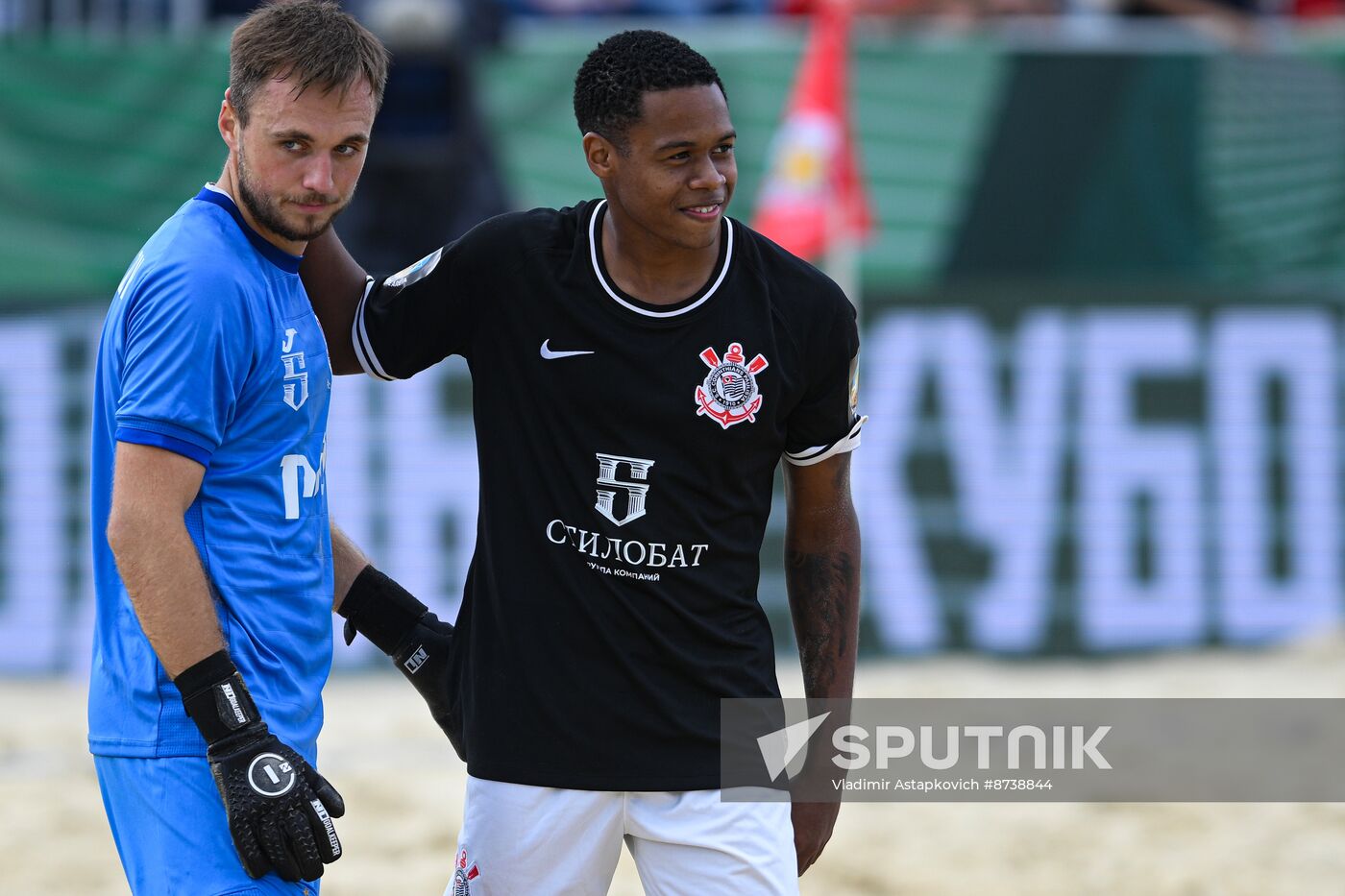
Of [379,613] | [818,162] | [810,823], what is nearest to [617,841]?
[810,823]

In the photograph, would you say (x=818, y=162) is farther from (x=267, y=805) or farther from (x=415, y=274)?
(x=267, y=805)

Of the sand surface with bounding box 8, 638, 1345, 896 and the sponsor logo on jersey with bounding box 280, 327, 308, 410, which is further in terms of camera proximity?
the sand surface with bounding box 8, 638, 1345, 896

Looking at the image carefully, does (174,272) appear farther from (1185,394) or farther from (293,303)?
(1185,394)

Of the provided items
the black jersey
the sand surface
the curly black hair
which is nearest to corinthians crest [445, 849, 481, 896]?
the black jersey

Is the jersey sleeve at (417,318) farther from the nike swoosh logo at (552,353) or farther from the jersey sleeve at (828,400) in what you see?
the jersey sleeve at (828,400)

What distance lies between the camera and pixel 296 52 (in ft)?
9.22

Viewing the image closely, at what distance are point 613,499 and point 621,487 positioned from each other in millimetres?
29

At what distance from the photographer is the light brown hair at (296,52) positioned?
9.23 ft

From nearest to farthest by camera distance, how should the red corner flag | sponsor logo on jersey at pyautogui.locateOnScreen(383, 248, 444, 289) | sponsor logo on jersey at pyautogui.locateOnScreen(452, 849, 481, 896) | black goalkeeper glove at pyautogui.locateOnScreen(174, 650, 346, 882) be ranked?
black goalkeeper glove at pyautogui.locateOnScreen(174, 650, 346, 882), sponsor logo on jersey at pyautogui.locateOnScreen(452, 849, 481, 896), sponsor logo on jersey at pyautogui.locateOnScreen(383, 248, 444, 289), the red corner flag

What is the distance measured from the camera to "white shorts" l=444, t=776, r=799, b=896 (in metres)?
3.04

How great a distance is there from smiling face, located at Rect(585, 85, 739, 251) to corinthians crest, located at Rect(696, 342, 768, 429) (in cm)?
23

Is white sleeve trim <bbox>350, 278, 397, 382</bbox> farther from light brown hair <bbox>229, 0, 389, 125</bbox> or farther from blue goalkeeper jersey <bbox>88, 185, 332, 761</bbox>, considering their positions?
light brown hair <bbox>229, 0, 389, 125</bbox>

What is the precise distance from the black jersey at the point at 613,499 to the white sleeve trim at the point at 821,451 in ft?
0.35

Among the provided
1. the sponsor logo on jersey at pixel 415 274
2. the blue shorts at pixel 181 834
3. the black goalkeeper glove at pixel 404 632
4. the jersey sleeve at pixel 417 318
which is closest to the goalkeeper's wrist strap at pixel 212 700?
the blue shorts at pixel 181 834
